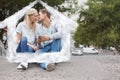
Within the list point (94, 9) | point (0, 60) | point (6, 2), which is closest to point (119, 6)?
point (94, 9)

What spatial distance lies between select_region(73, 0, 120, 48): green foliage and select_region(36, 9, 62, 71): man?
12999 millimetres

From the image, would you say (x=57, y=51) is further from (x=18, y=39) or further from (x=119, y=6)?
(x=119, y=6)

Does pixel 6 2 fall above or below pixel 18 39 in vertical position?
above

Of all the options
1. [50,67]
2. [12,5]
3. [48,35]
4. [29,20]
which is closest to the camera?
[50,67]

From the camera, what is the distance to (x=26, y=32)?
1077 cm

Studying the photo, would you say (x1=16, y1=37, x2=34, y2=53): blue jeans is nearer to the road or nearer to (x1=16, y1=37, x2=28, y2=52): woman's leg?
(x1=16, y1=37, x2=28, y2=52): woman's leg

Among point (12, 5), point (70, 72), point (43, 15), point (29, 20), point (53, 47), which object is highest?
point (12, 5)

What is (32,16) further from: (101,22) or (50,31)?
(101,22)

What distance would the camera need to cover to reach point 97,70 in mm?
10711

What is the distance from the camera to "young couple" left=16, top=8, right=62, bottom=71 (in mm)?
10719

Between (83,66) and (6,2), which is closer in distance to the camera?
(83,66)

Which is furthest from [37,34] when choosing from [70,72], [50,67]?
[70,72]

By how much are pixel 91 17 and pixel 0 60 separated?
13179 mm

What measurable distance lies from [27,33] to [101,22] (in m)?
14.3
